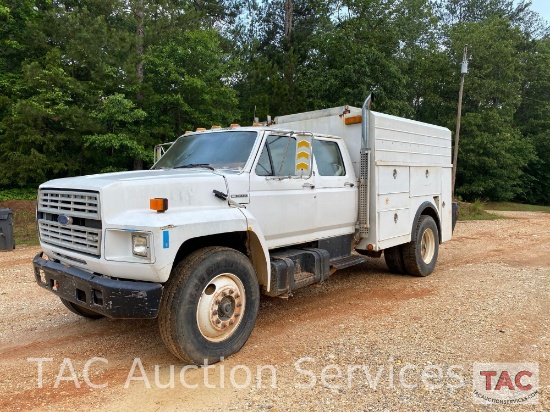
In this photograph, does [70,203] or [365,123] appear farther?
[365,123]

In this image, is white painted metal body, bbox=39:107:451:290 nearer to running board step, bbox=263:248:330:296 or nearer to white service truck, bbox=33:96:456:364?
white service truck, bbox=33:96:456:364

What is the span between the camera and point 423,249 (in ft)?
24.9

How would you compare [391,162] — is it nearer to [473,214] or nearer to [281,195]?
[281,195]

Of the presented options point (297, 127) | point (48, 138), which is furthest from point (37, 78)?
point (297, 127)

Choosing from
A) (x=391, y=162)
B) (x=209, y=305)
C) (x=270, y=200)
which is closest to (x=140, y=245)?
(x=209, y=305)

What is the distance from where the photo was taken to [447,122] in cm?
3203

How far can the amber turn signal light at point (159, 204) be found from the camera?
3.63 meters

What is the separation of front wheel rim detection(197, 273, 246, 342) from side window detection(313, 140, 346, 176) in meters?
2.03

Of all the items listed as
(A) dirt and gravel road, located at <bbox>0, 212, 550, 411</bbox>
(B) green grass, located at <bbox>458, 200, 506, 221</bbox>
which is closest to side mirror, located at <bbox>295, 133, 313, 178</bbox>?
(A) dirt and gravel road, located at <bbox>0, 212, 550, 411</bbox>

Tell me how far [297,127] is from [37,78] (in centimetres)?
1545

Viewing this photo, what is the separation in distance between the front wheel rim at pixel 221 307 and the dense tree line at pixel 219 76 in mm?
15005

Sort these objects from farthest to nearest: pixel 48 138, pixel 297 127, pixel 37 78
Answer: pixel 48 138 < pixel 37 78 < pixel 297 127

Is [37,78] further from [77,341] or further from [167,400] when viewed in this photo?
[167,400]

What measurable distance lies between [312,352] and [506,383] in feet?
5.52
